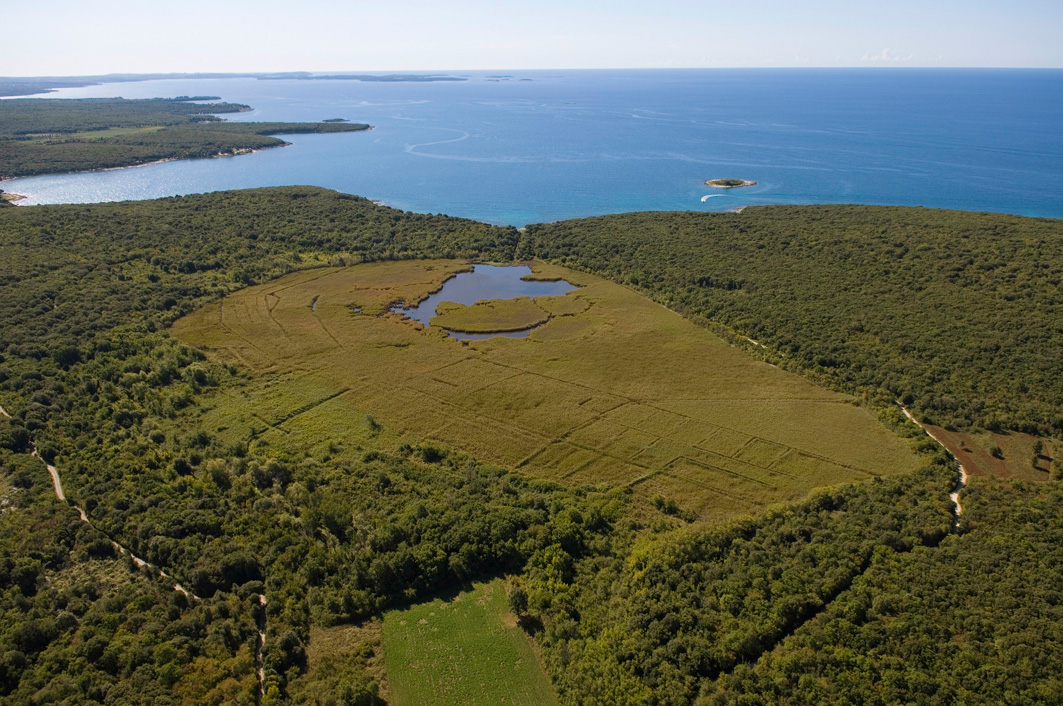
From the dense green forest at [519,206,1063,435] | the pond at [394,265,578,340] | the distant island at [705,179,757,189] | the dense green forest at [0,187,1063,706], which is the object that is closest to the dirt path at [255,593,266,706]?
the dense green forest at [0,187,1063,706]

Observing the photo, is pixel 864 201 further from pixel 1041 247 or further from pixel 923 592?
pixel 923 592

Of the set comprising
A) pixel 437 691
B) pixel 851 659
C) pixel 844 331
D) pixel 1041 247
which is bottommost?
pixel 437 691

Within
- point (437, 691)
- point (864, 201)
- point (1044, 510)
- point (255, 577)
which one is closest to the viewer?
point (437, 691)

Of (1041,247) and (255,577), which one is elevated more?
(1041,247)

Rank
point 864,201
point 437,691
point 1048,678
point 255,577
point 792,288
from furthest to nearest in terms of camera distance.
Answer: point 864,201, point 792,288, point 255,577, point 437,691, point 1048,678

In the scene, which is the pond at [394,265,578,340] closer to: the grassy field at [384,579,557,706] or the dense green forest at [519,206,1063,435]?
the dense green forest at [519,206,1063,435]

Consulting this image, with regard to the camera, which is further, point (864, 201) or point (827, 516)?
point (864, 201)

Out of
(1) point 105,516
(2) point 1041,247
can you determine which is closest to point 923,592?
(1) point 105,516

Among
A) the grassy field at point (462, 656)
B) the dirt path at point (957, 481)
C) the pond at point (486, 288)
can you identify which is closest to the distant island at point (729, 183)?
the pond at point (486, 288)
